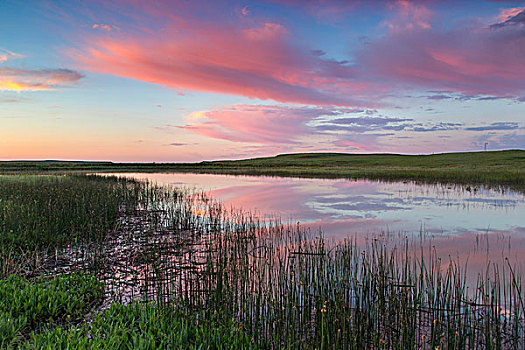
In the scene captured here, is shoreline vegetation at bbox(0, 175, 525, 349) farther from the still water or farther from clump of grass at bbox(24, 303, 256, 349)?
the still water

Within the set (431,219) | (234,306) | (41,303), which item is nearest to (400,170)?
(431,219)

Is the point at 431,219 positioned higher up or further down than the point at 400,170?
further down

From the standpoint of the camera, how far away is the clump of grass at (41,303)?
500cm

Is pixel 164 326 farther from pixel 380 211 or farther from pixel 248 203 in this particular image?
pixel 248 203

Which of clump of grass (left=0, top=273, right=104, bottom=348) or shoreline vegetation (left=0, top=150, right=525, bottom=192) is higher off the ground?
shoreline vegetation (left=0, top=150, right=525, bottom=192)

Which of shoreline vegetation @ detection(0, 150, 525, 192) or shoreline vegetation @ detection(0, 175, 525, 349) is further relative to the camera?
shoreline vegetation @ detection(0, 150, 525, 192)

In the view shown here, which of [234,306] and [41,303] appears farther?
[234,306]

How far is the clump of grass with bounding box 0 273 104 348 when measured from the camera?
16.4ft

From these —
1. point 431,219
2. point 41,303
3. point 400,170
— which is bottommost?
point 431,219

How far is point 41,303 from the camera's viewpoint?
570 cm

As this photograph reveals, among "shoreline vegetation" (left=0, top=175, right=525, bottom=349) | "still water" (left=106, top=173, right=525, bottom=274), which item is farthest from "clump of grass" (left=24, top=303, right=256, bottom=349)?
"still water" (left=106, top=173, right=525, bottom=274)

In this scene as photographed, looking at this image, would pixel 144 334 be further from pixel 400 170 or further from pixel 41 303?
pixel 400 170

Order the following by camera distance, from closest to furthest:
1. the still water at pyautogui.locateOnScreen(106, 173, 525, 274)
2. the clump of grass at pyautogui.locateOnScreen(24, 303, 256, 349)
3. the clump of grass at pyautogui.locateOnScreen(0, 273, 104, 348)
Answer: the clump of grass at pyautogui.locateOnScreen(24, 303, 256, 349)
the clump of grass at pyautogui.locateOnScreen(0, 273, 104, 348)
the still water at pyautogui.locateOnScreen(106, 173, 525, 274)

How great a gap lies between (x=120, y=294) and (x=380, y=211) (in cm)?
1461
